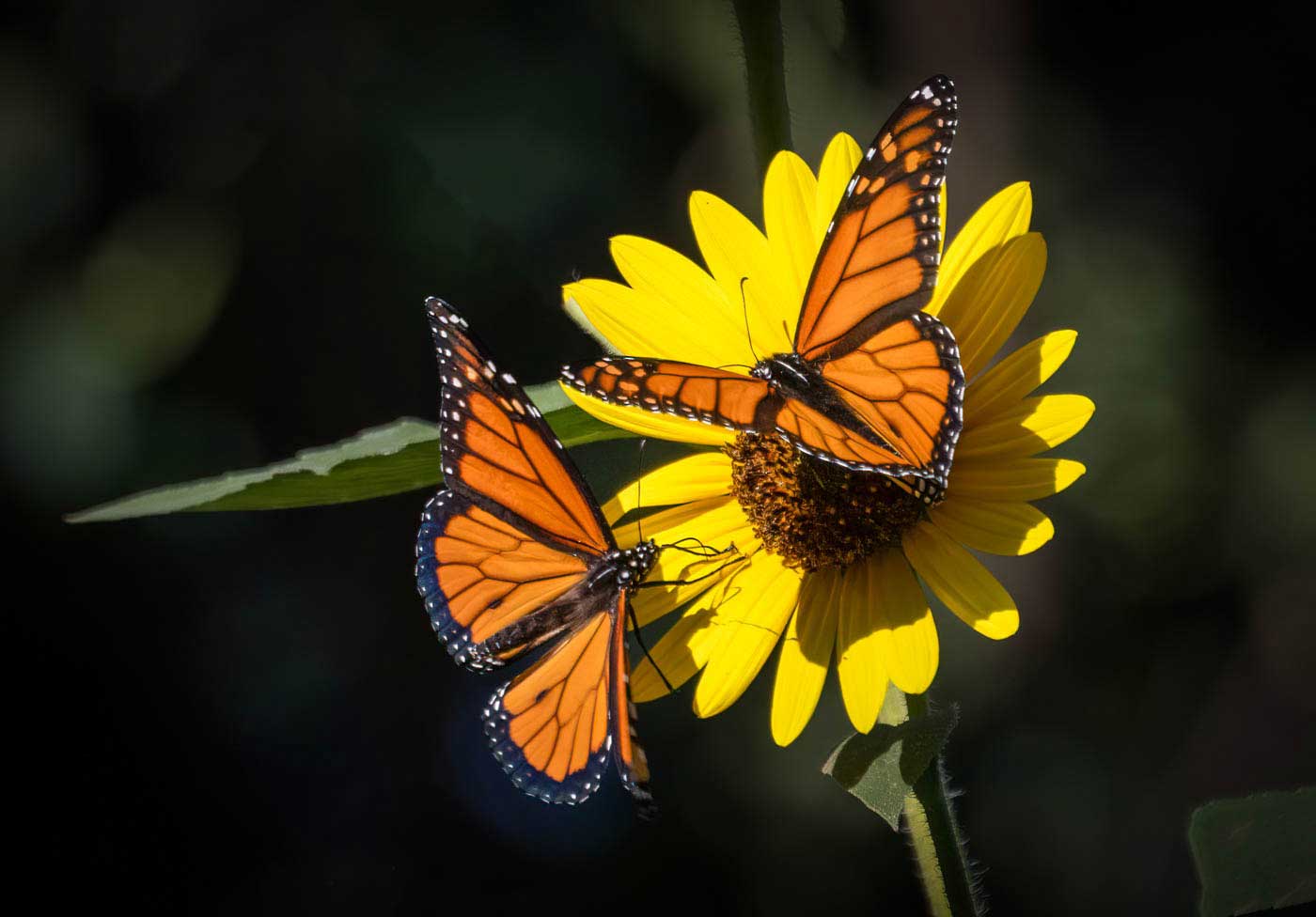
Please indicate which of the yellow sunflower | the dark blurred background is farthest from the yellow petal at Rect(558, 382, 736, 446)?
the dark blurred background

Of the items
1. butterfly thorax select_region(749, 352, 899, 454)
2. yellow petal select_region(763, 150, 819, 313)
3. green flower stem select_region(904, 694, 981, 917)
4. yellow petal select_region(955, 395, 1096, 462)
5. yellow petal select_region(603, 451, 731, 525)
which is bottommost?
green flower stem select_region(904, 694, 981, 917)

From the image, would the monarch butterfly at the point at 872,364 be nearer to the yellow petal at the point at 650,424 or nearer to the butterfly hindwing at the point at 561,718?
the yellow petal at the point at 650,424

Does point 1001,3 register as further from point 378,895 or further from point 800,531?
point 378,895

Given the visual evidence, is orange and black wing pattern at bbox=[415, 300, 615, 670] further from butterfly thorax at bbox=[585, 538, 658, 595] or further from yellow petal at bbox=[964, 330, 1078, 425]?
yellow petal at bbox=[964, 330, 1078, 425]

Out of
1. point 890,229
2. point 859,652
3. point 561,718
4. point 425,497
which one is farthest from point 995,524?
point 425,497

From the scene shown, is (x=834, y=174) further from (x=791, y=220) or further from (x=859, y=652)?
(x=859, y=652)

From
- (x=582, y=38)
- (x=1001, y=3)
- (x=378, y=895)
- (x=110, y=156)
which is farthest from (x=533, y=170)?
(x=378, y=895)
